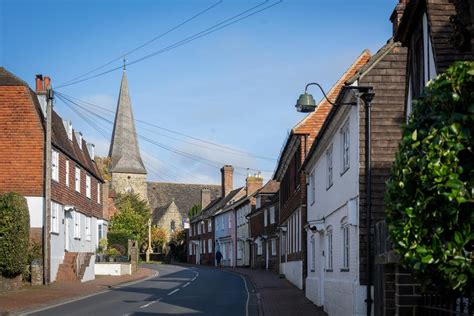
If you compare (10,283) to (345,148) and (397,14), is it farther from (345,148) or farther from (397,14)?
(397,14)

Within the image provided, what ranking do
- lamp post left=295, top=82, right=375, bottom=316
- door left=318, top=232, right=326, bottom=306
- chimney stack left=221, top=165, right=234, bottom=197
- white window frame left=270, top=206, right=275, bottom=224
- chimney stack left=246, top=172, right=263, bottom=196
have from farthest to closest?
chimney stack left=221, top=165, right=234, bottom=197
chimney stack left=246, top=172, right=263, bottom=196
white window frame left=270, top=206, right=275, bottom=224
door left=318, top=232, right=326, bottom=306
lamp post left=295, top=82, right=375, bottom=316

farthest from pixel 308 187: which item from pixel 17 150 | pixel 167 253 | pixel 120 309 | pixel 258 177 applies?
pixel 167 253

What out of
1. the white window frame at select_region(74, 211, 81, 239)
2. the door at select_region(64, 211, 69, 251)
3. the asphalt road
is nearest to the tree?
the white window frame at select_region(74, 211, 81, 239)

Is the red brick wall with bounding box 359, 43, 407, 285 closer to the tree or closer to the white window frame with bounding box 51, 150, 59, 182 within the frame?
the white window frame with bounding box 51, 150, 59, 182

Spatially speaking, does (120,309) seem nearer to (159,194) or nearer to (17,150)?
(17,150)

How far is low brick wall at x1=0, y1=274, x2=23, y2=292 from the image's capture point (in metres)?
25.6

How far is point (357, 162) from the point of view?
14984 millimetres

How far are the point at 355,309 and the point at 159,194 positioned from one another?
341 feet

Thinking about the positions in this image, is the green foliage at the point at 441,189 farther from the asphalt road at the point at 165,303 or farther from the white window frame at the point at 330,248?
the asphalt road at the point at 165,303

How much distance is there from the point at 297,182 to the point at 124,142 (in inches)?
2872

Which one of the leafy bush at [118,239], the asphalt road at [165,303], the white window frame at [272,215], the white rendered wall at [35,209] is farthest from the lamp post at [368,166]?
the leafy bush at [118,239]

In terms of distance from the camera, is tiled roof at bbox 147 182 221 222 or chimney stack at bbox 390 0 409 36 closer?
chimney stack at bbox 390 0 409 36

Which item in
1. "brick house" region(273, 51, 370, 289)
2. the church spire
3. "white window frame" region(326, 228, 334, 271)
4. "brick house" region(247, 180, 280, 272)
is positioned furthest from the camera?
the church spire

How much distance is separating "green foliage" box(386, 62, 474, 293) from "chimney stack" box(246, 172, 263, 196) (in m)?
60.3
